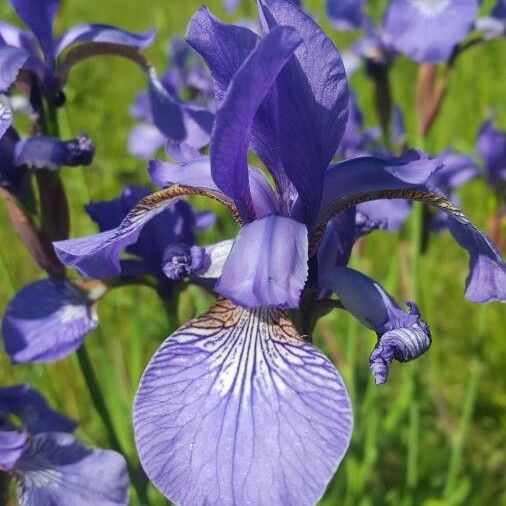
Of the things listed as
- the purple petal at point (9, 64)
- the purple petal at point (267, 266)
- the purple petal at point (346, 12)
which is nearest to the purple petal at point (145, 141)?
the purple petal at point (346, 12)

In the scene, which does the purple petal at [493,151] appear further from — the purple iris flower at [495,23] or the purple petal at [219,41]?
the purple petal at [219,41]

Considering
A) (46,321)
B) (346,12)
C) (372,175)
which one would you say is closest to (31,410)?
(46,321)

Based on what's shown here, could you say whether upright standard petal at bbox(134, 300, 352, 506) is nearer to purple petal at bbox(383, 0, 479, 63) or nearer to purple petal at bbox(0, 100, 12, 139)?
purple petal at bbox(0, 100, 12, 139)

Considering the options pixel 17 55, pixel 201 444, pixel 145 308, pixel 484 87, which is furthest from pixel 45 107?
pixel 484 87

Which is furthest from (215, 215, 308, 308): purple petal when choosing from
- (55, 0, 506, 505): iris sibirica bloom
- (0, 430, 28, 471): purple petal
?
(0, 430, 28, 471): purple petal

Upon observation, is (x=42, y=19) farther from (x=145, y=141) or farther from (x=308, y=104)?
(x=145, y=141)
